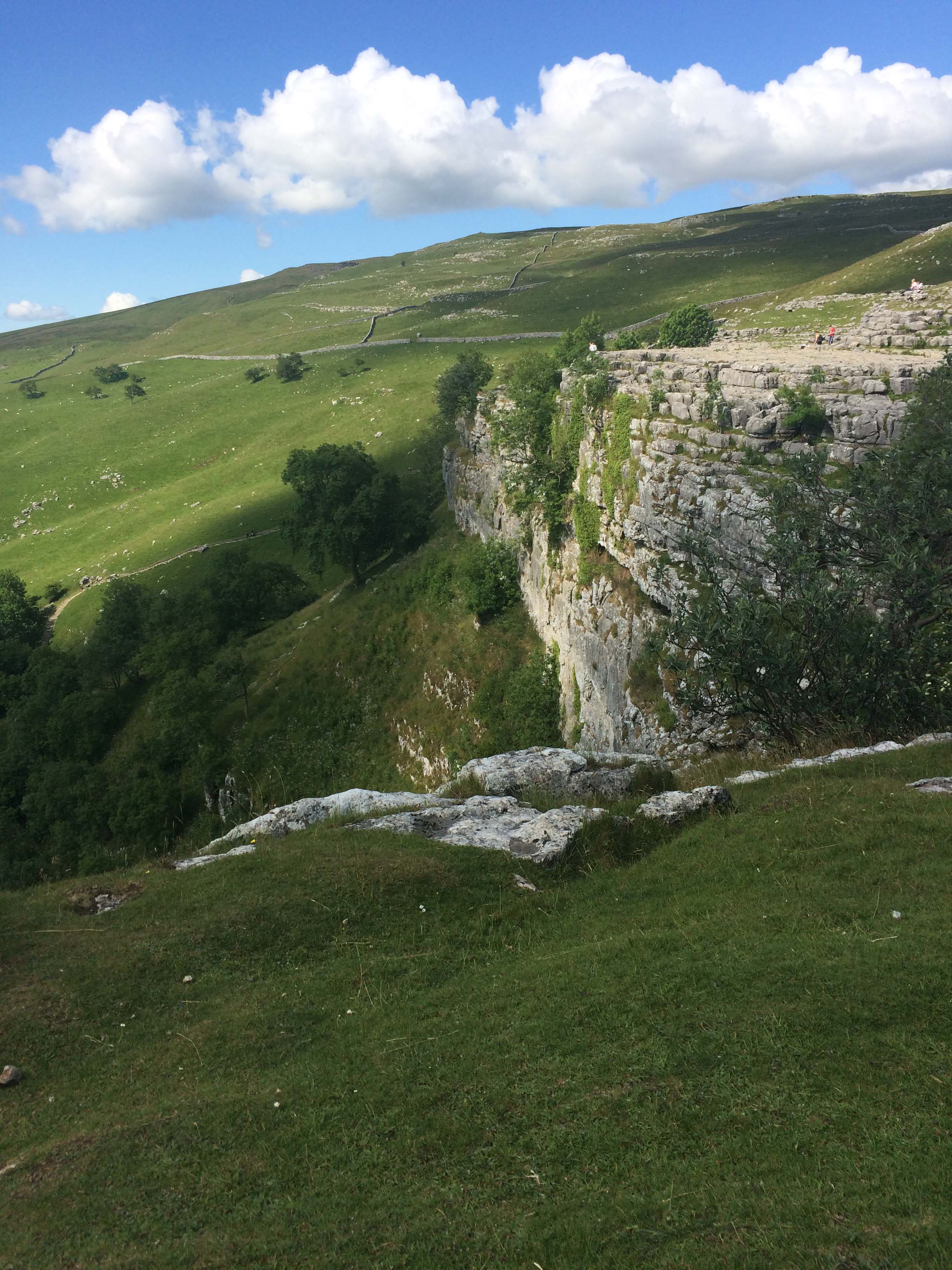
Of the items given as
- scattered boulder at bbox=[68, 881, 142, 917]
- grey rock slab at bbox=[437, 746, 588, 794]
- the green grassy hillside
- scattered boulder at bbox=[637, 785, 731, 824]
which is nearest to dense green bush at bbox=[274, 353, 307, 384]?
the green grassy hillside

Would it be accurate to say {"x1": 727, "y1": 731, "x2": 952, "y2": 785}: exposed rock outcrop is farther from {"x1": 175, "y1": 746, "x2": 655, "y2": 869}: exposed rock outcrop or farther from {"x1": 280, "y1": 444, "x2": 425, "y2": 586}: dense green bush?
{"x1": 280, "y1": 444, "x2": 425, "y2": 586}: dense green bush

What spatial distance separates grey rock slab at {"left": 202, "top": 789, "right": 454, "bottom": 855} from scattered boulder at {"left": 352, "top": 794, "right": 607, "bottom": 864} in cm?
83

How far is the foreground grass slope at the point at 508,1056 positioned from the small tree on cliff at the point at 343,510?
4191 centimetres

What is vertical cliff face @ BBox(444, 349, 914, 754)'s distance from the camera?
22578mm

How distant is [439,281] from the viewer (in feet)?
622

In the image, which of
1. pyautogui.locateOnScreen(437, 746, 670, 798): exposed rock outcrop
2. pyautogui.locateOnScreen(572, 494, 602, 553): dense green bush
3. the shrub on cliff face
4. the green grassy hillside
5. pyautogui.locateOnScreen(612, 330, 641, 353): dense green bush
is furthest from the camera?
the green grassy hillside

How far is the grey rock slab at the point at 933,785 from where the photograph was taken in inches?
518

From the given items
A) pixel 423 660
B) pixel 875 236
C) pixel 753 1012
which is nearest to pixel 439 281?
pixel 875 236

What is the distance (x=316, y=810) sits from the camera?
59.2 ft

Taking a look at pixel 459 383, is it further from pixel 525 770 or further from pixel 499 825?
pixel 499 825

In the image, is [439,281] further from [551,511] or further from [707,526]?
[707,526]

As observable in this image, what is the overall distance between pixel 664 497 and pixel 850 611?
30.7 ft

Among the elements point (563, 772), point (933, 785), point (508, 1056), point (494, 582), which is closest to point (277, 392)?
point (494, 582)

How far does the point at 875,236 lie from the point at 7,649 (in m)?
167
